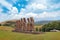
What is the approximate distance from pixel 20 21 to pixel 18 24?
0.85 m

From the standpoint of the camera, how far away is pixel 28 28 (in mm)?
33156

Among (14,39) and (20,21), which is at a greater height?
(20,21)

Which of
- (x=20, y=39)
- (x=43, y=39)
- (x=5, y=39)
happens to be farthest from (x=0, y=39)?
(x=43, y=39)

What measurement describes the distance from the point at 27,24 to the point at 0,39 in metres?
12.6

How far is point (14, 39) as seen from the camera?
2128cm

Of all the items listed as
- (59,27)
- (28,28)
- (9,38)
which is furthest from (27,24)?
(59,27)

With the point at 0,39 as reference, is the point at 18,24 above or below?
above

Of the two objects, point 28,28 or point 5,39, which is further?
point 28,28

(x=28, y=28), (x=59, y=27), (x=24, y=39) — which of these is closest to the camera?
(x=24, y=39)

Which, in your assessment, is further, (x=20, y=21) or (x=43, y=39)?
(x=20, y=21)

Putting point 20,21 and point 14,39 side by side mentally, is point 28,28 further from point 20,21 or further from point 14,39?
point 14,39

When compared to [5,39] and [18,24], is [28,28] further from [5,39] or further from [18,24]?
[5,39]

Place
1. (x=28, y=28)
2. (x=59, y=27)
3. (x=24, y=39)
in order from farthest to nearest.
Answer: (x=59, y=27), (x=28, y=28), (x=24, y=39)

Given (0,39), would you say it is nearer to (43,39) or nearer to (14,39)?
(14,39)
